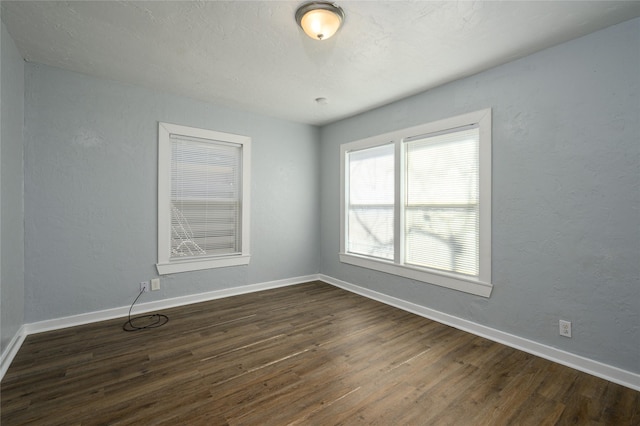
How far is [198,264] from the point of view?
3.81 m

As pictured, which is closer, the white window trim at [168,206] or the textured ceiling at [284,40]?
the textured ceiling at [284,40]

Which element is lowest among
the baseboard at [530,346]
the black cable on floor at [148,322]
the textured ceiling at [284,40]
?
the black cable on floor at [148,322]

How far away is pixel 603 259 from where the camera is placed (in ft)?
7.29

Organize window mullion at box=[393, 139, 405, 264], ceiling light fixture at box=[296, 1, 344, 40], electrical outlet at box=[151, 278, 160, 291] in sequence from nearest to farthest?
ceiling light fixture at box=[296, 1, 344, 40]
electrical outlet at box=[151, 278, 160, 291]
window mullion at box=[393, 139, 405, 264]

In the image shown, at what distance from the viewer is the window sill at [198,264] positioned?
358 centimetres

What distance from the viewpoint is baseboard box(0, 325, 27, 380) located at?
219 cm

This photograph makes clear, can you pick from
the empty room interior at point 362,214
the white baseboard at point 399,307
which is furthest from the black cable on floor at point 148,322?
the white baseboard at point 399,307

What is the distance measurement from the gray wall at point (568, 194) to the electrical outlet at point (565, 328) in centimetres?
4

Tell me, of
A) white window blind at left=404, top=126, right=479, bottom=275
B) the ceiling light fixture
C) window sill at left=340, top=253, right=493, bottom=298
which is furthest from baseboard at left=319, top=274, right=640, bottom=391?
the ceiling light fixture

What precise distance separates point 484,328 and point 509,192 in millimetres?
1364

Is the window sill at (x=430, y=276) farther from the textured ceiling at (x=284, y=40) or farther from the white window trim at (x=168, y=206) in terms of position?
the textured ceiling at (x=284, y=40)

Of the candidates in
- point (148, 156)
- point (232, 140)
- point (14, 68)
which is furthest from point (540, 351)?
point (14, 68)

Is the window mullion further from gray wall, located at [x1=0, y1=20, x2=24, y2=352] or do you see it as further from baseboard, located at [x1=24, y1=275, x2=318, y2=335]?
gray wall, located at [x1=0, y1=20, x2=24, y2=352]

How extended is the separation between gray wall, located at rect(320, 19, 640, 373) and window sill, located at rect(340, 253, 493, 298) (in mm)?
98
